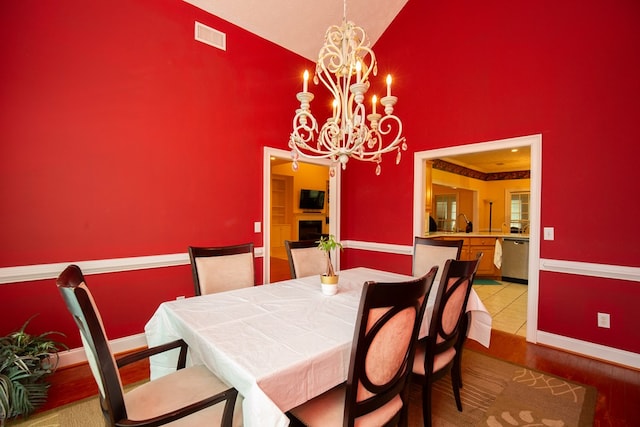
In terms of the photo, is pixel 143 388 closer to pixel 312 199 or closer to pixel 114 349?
pixel 114 349

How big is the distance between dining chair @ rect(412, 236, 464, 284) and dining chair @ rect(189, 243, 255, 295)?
156 centimetres

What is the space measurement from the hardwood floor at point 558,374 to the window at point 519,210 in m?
5.82

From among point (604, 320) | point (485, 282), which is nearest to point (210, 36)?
point (604, 320)

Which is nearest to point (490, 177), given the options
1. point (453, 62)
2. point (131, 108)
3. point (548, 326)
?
point (453, 62)

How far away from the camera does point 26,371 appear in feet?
6.10

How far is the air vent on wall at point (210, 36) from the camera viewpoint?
304 cm

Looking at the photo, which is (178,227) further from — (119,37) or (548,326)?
(548,326)

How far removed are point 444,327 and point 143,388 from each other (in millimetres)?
1568

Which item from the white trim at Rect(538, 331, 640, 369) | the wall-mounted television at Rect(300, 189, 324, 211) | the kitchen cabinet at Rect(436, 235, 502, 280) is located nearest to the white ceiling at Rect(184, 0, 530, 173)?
the kitchen cabinet at Rect(436, 235, 502, 280)

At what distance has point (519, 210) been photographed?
775 cm

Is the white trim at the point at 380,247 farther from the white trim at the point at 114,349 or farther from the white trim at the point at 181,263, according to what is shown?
the white trim at the point at 114,349

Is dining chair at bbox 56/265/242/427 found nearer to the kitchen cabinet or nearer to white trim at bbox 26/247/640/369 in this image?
white trim at bbox 26/247/640/369

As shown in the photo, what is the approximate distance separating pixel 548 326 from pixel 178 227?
377 centimetres

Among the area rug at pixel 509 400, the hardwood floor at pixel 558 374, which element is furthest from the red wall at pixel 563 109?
the area rug at pixel 509 400
